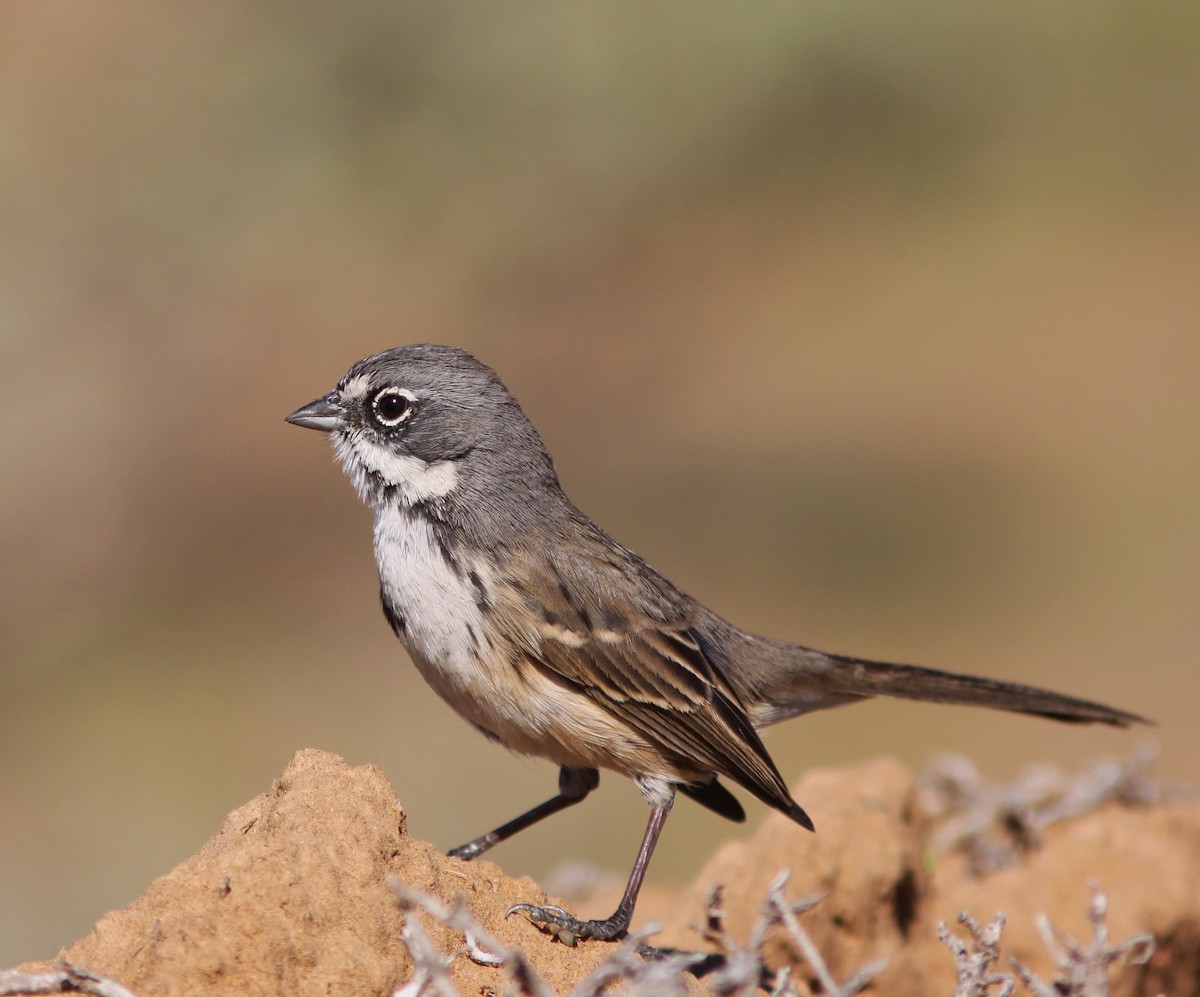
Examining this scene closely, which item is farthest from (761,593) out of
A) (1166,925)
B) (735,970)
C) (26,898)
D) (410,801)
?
(735,970)

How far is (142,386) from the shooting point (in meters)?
14.7

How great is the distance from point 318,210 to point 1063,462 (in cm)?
848

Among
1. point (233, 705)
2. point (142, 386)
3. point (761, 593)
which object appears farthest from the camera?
point (142, 386)

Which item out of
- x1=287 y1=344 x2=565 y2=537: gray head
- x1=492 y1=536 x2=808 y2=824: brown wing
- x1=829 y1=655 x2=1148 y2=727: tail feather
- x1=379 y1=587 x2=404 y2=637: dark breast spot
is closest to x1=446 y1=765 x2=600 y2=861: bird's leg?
x1=492 y1=536 x2=808 y2=824: brown wing

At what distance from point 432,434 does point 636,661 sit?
1.20 m

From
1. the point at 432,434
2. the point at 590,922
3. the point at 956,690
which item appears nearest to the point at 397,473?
the point at 432,434

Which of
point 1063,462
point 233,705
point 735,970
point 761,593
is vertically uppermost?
point 1063,462

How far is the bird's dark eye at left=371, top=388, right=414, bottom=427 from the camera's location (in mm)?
5977

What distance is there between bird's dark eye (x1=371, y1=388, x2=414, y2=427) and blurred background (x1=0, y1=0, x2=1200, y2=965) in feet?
14.7

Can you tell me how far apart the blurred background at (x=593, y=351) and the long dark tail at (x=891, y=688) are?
4.35 meters

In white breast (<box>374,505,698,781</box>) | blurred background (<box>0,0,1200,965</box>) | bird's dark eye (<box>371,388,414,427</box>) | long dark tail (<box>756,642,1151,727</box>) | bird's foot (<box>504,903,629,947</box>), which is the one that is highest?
blurred background (<box>0,0,1200,965</box>)

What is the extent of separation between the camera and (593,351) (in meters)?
17.1

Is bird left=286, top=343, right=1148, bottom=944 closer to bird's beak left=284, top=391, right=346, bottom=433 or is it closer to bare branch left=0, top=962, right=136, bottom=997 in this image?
bird's beak left=284, top=391, right=346, bottom=433

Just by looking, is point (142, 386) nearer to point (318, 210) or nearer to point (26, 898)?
point (318, 210)
